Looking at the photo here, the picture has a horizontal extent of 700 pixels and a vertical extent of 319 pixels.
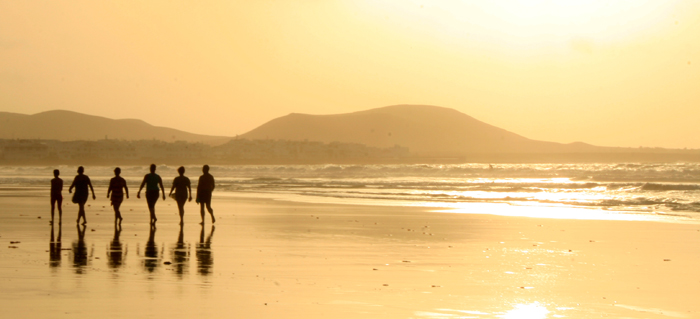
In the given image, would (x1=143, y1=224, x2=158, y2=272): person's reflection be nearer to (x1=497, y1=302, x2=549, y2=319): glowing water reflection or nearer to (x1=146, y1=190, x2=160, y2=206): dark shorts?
(x1=146, y1=190, x2=160, y2=206): dark shorts

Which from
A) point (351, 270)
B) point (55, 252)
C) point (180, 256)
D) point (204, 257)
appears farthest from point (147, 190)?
point (351, 270)

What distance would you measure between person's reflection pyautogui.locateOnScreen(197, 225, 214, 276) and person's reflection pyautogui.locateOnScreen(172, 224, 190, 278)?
0.19 metres

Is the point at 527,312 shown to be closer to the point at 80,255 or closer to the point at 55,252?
the point at 80,255

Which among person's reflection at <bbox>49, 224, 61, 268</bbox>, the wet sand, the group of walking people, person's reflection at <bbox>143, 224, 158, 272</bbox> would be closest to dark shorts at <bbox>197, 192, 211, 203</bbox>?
the group of walking people

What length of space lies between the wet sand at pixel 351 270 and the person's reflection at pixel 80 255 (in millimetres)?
36

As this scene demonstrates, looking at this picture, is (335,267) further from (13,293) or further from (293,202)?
(293,202)

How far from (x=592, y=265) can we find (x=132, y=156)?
648 ft

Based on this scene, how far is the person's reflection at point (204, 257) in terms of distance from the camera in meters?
10.6

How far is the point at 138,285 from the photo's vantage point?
30.2 ft

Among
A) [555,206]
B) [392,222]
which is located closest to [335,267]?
[392,222]

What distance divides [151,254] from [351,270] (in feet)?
11.9

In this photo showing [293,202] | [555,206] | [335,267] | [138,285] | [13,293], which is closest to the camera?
[13,293]

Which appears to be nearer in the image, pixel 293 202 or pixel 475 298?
pixel 475 298

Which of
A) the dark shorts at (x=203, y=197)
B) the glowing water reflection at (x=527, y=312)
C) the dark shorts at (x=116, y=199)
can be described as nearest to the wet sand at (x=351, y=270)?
the glowing water reflection at (x=527, y=312)
